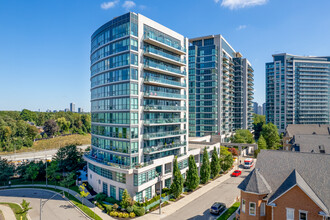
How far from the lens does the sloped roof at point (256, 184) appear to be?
23.9 metres

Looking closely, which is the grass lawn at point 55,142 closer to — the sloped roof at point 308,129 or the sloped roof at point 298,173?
the sloped roof at point 298,173

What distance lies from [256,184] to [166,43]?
1160 inches

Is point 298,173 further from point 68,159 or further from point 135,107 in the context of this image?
point 68,159

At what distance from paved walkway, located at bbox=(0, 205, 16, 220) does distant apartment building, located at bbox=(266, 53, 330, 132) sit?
122 metres

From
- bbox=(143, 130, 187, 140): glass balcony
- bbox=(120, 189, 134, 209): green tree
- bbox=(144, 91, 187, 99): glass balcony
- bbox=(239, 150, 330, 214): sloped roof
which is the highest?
bbox=(144, 91, 187, 99): glass balcony

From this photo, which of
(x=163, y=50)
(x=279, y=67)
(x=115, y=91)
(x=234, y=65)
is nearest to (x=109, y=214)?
(x=115, y=91)

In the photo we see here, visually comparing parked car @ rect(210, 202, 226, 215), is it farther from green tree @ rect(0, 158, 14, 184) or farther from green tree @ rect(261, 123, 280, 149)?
green tree @ rect(261, 123, 280, 149)

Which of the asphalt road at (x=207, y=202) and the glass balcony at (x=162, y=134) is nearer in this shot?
the asphalt road at (x=207, y=202)

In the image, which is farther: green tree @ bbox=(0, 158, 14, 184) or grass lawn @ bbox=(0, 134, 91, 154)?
grass lawn @ bbox=(0, 134, 91, 154)

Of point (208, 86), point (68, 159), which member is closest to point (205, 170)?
point (68, 159)

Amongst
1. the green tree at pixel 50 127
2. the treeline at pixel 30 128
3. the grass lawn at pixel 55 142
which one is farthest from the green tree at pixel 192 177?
the green tree at pixel 50 127

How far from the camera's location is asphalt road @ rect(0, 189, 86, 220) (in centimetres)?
3033

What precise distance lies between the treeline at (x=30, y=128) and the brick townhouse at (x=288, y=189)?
91175 mm

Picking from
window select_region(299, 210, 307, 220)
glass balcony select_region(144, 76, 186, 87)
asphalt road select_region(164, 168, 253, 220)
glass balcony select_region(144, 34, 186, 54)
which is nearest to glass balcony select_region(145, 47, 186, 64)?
glass balcony select_region(144, 34, 186, 54)
